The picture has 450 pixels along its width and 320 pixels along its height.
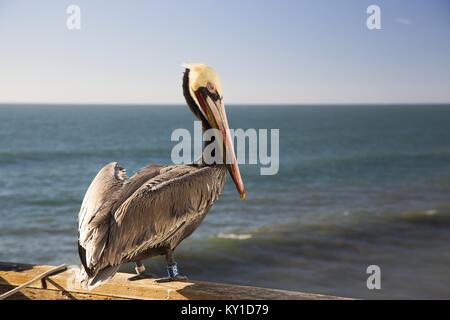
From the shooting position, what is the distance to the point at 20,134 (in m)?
49.0

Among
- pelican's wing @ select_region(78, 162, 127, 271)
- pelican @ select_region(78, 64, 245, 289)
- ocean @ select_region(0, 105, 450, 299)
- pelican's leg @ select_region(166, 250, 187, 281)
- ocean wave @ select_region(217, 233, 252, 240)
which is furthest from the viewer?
ocean wave @ select_region(217, 233, 252, 240)

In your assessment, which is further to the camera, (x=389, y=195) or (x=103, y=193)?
(x=389, y=195)

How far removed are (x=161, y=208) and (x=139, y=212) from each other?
7.0 inches

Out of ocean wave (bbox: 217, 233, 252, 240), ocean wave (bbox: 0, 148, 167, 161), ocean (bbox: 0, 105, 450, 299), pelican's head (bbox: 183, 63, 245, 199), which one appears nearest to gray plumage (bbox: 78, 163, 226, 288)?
pelican's head (bbox: 183, 63, 245, 199)

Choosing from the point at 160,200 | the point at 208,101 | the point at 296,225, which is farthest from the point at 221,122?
the point at 296,225

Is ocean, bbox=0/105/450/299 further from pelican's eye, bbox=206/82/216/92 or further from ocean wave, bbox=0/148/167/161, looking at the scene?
pelican's eye, bbox=206/82/216/92

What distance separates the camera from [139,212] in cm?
309

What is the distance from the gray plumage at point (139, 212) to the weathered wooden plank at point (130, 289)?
0.52 feet

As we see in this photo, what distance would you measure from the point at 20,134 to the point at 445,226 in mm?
42420

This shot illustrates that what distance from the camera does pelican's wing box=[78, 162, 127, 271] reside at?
2858 mm

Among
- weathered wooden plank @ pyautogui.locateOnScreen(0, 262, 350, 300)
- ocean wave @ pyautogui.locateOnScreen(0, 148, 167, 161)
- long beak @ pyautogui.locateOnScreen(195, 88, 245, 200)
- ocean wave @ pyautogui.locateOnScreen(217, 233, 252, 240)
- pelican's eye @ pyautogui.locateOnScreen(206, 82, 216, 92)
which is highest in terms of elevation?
ocean wave @ pyautogui.locateOnScreen(0, 148, 167, 161)

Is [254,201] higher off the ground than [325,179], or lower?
lower
